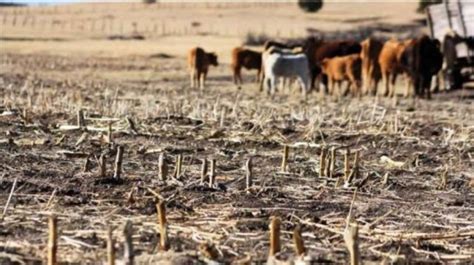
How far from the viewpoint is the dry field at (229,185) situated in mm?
5238

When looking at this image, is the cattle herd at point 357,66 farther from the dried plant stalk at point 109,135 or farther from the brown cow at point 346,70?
the dried plant stalk at point 109,135

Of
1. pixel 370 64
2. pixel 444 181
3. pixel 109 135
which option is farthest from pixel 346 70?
pixel 444 181

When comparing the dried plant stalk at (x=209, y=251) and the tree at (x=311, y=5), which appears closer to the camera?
the dried plant stalk at (x=209, y=251)

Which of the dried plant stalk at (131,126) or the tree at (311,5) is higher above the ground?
the tree at (311,5)

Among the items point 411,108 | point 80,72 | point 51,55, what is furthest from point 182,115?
point 51,55

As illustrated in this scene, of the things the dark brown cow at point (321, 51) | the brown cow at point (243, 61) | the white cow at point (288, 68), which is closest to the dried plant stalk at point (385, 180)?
the white cow at point (288, 68)

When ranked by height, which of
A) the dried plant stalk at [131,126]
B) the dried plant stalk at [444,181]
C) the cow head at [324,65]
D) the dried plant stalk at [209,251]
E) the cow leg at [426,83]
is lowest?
the cow leg at [426,83]

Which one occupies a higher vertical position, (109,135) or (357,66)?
(109,135)

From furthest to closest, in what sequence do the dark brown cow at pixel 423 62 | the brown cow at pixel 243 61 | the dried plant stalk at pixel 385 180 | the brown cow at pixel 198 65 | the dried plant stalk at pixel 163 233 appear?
1. the brown cow at pixel 243 61
2. the brown cow at pixel 198 65
3. the dark brown cow at pixel 423 62
4. the dried plant stalk at pixel 385 180
5. the dried plant stalk at pixel 163 233

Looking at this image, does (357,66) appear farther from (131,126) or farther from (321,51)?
(131,126)

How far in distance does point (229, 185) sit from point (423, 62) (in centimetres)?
1797

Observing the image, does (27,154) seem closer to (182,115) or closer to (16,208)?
(16,208)

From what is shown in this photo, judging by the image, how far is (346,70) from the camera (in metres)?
26.9

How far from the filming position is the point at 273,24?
2886 inches
